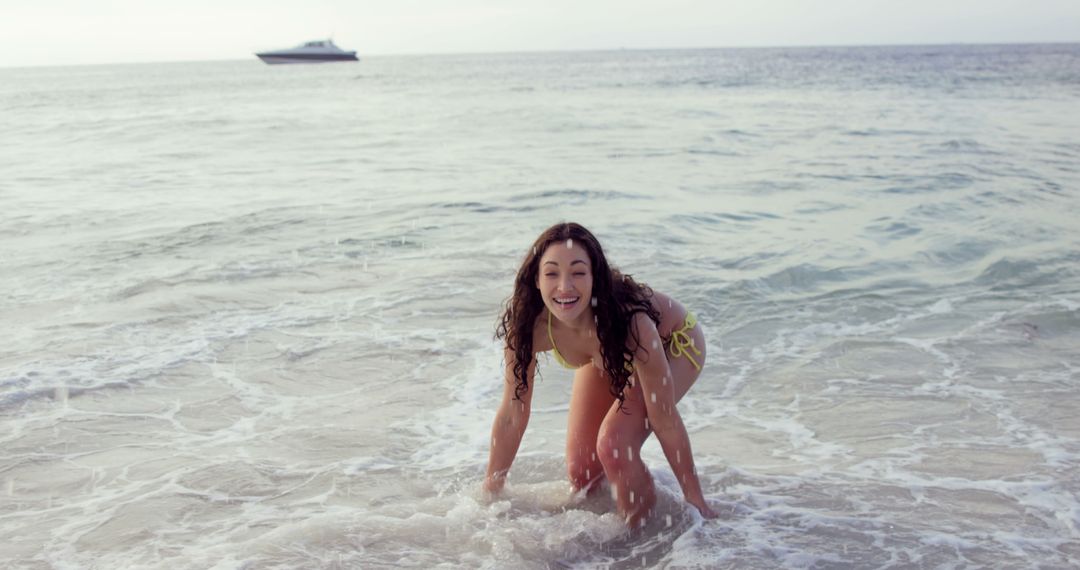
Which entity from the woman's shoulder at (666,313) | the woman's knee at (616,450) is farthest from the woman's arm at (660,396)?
the woman's shoulder at (666,313)

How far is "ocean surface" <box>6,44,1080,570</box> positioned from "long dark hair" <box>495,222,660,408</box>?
2.26 feet

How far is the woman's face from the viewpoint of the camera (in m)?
3.77

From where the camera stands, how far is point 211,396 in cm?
600

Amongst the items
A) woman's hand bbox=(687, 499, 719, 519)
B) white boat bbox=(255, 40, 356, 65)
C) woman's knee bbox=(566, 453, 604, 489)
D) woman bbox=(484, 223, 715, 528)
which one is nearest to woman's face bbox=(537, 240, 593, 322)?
woman bbox=(484, 223, 715, 528)

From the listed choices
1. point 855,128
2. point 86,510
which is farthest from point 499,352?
point 855,128

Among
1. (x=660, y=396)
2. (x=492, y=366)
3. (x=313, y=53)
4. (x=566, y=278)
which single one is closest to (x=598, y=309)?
(x=566, y=278)

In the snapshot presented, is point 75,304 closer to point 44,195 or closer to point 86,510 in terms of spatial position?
point 86,510

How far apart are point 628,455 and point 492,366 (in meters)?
2.76

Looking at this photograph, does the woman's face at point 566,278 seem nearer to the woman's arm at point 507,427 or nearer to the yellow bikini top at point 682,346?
the woman's arm at point 507,427

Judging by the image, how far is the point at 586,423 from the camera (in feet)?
14.3

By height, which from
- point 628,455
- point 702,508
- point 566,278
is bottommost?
point 702,508

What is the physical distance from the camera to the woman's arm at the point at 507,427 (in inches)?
160

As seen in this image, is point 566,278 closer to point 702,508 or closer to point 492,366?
point 702,508

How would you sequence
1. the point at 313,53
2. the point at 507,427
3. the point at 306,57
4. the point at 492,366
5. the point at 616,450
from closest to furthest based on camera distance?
the point at 616,450 → the point at 507,427 → the point at 492,366 → the point at 313,53 → the point at 306,57
